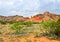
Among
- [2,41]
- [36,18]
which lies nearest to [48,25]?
[2,41]

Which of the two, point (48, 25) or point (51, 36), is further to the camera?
point (48, 25)

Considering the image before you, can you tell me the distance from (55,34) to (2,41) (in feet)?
20.9

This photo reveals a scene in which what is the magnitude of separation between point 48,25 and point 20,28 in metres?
5.06

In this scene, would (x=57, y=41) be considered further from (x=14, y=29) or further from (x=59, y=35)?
(x=14, y=29)

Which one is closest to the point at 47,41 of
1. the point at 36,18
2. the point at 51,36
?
the point at 51,36

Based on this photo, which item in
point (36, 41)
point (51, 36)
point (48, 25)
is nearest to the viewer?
point (36, 41)

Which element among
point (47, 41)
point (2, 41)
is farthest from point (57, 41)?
point (2, 41)

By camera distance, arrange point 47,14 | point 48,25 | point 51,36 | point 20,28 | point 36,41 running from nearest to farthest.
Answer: point 36,41 → point 51,36 → point 48,25 → point 20,28 → point 47,14

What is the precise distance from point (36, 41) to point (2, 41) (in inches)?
148

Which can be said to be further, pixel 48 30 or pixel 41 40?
pixel 48 30

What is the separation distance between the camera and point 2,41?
21797 mm

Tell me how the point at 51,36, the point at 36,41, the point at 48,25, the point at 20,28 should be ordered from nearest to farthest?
the point at 36,41, the point at 51,36, the point at 48,25, the point at 20,28

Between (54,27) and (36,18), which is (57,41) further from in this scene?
(36,18)

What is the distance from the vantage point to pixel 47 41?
68.4 ft
